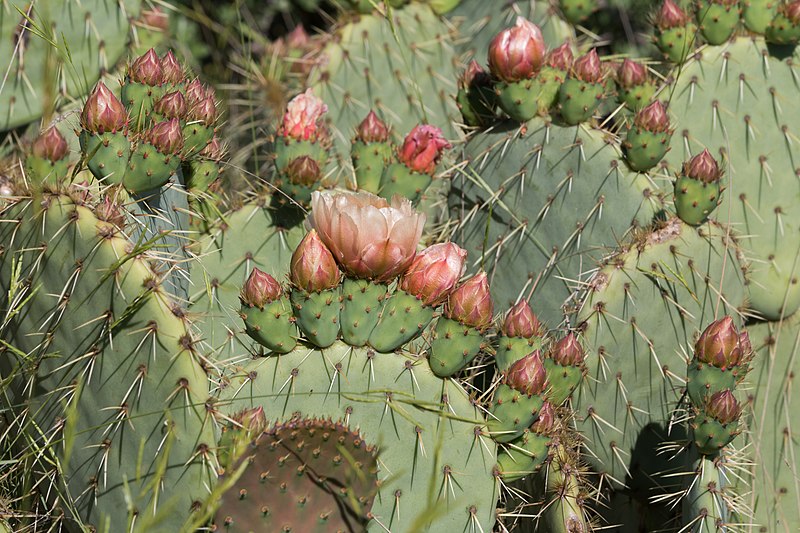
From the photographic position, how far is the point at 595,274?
2.17 meters

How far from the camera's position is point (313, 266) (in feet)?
5.24

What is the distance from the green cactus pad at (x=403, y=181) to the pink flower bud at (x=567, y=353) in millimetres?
573

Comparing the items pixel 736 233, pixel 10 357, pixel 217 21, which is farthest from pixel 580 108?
pixel 217 21

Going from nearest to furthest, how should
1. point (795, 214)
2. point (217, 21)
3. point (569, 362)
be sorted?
point (569, 362) < point (795, 214) < point (217, 21)

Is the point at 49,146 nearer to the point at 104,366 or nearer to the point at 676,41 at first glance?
the point at 104,366

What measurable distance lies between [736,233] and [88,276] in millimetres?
1601

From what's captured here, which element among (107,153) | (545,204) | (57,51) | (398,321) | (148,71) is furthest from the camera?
(57,51)

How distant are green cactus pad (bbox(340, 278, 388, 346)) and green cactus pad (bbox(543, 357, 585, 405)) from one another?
465 millimetres

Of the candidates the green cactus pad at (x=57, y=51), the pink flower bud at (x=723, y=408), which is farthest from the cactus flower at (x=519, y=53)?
the green cactus pad at (x=57, y=51)

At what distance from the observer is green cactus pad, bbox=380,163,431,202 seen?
2.29m

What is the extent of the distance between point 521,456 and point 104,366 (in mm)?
781

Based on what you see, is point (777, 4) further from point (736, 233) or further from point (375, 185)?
point (375, 185)

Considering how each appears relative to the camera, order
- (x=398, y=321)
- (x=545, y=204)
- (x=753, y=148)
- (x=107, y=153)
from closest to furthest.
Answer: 1. (x=398, y=321)
2. (x=107, y=153)
3. (x=545, y=204)
4. (x=753, y=148)

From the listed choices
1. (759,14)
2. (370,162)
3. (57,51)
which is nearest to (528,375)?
(370,162)
